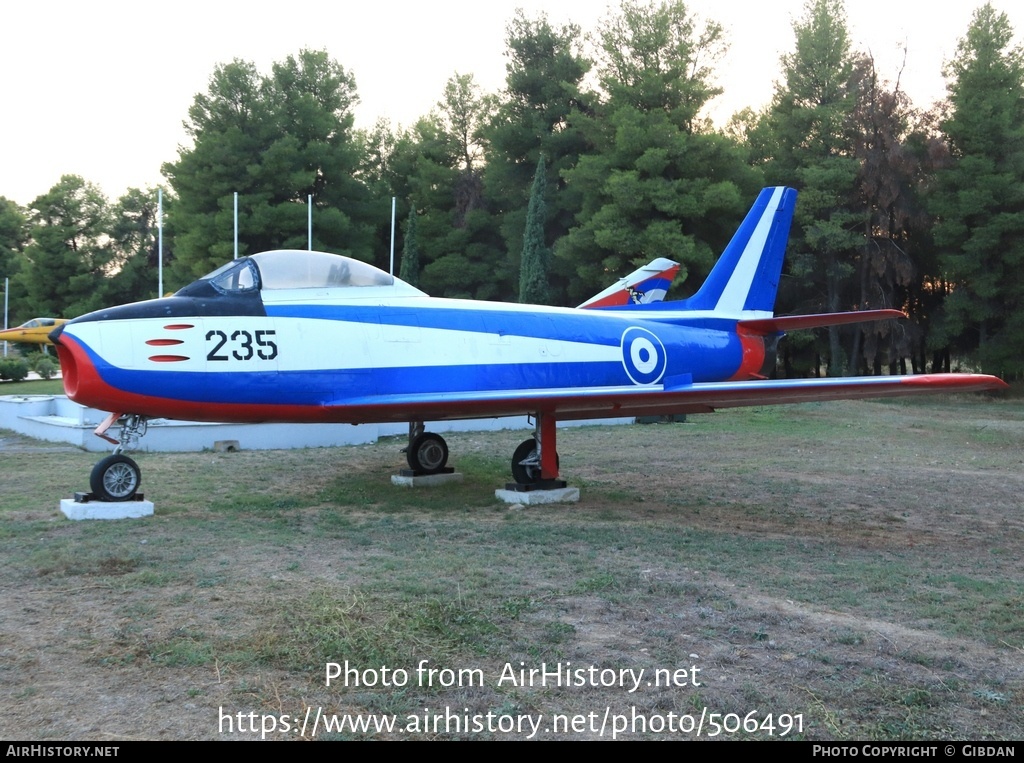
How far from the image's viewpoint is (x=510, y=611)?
5.04 meters

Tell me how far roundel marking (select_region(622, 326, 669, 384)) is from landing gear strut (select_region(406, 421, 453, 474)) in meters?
2.65

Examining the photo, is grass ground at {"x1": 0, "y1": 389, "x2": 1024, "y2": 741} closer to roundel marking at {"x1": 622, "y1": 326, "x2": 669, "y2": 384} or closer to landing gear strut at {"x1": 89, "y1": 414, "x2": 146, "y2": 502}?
landing gear strut at {"x1": 89, "y1": 414, "x2": 146, "y2": 502}

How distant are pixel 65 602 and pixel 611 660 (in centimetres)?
337

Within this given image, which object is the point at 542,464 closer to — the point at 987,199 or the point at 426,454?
the point at 426,454

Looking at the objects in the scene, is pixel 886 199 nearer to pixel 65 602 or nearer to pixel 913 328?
pixel 913 328

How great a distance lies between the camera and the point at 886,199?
106 feet

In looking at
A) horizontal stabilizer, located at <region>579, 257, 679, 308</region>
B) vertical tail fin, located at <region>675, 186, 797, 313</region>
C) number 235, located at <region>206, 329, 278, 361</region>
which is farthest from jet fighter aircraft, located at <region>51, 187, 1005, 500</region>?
horizontal stabilizer, located at <region>579, 257, 679, 308</region>

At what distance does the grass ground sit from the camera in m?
3.66

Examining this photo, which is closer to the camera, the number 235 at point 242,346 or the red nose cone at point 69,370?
the red nose cone at point 69,370

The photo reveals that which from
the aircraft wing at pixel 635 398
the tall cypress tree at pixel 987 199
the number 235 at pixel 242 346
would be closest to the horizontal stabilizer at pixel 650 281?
the aircraft wing at pixel 635 398

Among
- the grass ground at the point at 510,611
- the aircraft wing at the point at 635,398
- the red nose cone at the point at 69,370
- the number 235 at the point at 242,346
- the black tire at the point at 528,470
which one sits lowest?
the grass ground at the point at 510,611

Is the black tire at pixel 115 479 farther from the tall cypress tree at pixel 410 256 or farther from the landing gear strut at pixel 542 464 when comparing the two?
the tall cypress tree at pixel 410 256

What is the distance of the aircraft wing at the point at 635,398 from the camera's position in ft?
25.5

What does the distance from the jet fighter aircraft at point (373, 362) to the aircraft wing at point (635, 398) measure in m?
0.02
